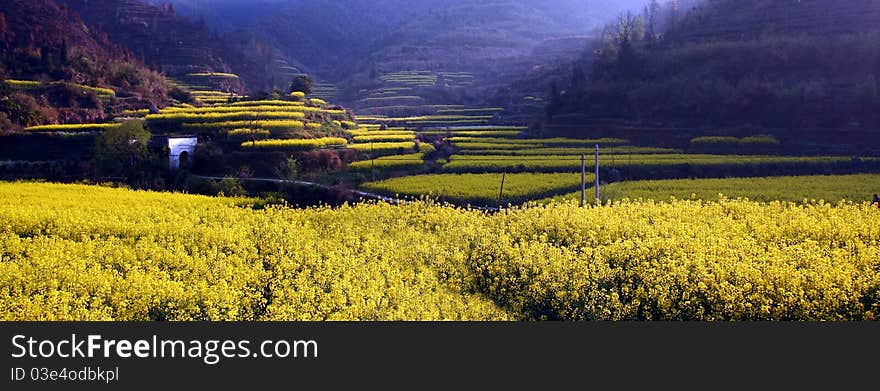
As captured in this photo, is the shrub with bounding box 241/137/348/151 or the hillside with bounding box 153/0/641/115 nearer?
the shrub with bounding box 241/137/348/151

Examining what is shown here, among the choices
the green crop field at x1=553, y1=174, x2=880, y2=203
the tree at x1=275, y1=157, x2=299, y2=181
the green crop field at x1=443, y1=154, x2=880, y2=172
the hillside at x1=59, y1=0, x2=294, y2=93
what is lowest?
the green crop field at x1=553, y1=174, x2=880, y2=203

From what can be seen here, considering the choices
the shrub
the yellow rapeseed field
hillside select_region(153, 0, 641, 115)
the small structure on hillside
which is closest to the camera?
the yellow rapeseed field

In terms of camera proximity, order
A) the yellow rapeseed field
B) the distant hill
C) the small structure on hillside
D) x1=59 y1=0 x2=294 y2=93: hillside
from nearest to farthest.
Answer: the yellow rapeseed field
the small structure on hillside
x1=59 y1=0 x2=294 y2=93: hillside
the distant hill

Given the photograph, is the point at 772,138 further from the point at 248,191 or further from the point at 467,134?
the point at 248,191

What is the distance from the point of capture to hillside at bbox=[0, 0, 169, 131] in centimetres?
3903

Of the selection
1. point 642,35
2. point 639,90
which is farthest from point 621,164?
point 642,35

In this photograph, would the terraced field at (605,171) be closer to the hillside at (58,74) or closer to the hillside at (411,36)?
the hillside at (58,74)

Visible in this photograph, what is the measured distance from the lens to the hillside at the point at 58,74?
39031mm

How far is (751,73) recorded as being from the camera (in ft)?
153

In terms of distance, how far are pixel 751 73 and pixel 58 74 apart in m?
49.7

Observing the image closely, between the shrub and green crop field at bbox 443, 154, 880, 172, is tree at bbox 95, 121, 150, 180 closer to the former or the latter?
the shrub

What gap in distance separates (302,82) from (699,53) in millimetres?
32352

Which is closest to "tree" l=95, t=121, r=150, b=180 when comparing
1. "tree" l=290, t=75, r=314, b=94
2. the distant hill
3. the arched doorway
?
the arched doorway

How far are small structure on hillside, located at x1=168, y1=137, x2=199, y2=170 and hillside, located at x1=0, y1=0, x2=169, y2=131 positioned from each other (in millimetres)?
9652
